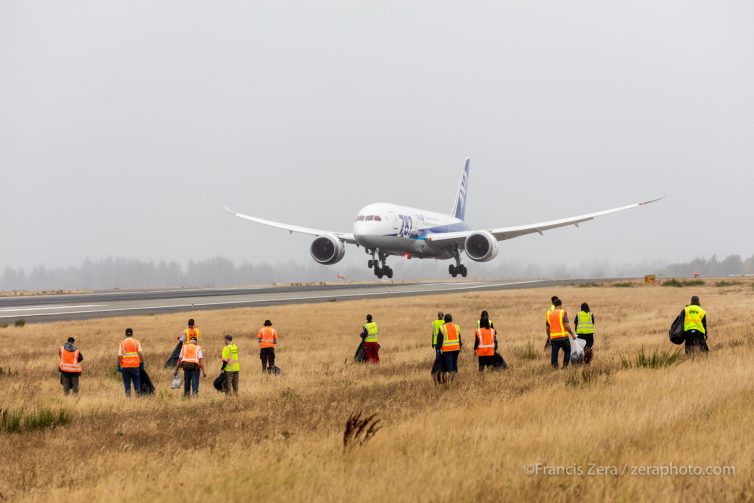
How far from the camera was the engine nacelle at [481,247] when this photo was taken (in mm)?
60156

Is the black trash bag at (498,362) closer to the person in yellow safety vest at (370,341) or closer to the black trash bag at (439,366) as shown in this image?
the black trash bag at (439,366)

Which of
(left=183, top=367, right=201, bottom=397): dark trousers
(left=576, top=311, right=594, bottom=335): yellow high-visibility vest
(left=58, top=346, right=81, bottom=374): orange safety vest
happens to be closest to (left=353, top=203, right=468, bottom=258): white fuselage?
(left=576, top=311, right=594, bottom=335): yellow high-visibility vest

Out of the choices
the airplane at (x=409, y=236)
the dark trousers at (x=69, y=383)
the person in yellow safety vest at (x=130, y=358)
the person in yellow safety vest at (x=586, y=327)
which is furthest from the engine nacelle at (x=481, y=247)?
the dark trousers at (x=69, y=383)

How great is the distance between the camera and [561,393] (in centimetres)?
1538

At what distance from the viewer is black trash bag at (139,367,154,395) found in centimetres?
1919

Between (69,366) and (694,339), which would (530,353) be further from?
(69,366)

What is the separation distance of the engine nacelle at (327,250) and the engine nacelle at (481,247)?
969cm

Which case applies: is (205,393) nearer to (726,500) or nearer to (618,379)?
(618,379)

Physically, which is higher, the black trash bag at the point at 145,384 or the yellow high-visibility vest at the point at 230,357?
the yellow high-visibility vest at the point at 230,357

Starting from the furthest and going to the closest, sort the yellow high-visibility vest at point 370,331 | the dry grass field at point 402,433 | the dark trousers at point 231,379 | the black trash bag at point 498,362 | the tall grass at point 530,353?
the tall grass at point 530,353, the yellow high-visibility vest at point 370,331, the black trash bag at point 498,362, the dark trousers at point 231,379, the dry grass field at point 402,433

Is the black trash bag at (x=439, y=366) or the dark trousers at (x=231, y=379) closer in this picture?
the dark trousers at (x=231, y=379)

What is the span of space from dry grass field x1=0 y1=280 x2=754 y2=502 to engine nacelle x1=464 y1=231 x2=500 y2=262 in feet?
109

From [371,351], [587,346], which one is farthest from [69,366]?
[587,346]

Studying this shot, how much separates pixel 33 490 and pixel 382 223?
46.2m
